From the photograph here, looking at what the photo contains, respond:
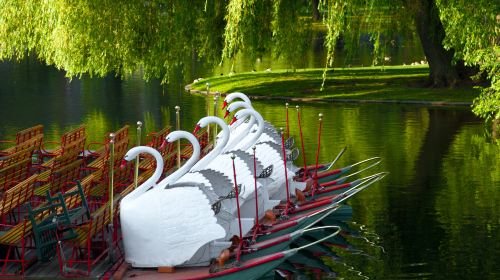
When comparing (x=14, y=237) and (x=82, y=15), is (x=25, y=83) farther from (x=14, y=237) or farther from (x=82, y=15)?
(x=14, y=237)

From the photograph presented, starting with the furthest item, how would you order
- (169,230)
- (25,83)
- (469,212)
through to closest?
(25,83) < (469,212) < (169,230)

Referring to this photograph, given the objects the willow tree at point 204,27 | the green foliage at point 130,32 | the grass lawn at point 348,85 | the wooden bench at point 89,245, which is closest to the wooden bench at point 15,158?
the wooden bench at point 89,245

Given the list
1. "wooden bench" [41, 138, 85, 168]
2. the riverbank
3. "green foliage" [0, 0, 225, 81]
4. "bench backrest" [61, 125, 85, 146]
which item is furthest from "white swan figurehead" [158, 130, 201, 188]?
the riverbank

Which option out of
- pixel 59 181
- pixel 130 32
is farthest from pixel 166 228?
pixel 130 32

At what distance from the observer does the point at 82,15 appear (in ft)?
108

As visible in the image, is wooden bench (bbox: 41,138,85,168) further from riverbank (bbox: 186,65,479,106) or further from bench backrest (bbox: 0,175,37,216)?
riverbank (bbox: 186,65,479,106)

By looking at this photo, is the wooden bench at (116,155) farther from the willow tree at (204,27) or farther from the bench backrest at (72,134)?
the willow tree at (204,27)

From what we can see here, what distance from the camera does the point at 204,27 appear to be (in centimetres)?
3450

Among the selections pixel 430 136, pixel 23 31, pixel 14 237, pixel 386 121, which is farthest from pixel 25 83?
pixel 14 237

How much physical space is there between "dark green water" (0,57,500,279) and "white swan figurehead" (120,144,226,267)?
2840 millimetres

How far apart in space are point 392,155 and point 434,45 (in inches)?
565

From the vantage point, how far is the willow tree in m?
30.7

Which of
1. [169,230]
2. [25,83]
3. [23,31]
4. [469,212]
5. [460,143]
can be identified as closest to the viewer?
[169,230]

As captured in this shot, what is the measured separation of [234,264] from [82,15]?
18.1 m
